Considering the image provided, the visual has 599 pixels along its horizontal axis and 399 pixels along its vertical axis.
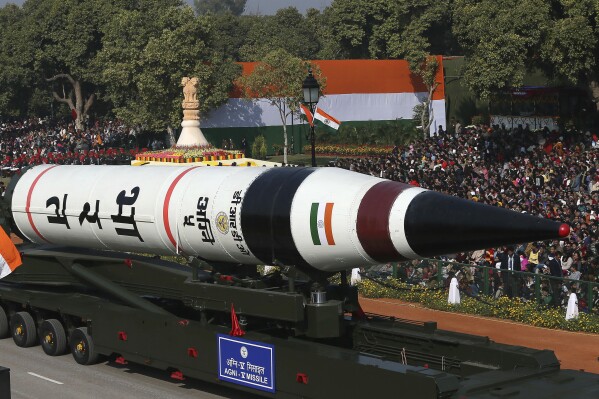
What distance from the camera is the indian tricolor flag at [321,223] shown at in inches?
669

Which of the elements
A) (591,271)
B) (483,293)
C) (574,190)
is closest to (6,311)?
(483,293)

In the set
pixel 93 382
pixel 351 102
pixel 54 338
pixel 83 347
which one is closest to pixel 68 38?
pixel 351 102

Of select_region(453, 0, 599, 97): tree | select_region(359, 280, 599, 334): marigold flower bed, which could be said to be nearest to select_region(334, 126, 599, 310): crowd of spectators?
select_region(359, 280, 599, 334): marigold flower bed

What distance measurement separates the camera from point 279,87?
6112 cm

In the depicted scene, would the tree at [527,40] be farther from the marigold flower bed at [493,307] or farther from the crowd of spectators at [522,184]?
the marigold flower bed at [493,307]

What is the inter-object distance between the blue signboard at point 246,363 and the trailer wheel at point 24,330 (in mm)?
6826

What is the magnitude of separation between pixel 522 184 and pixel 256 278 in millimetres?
19599

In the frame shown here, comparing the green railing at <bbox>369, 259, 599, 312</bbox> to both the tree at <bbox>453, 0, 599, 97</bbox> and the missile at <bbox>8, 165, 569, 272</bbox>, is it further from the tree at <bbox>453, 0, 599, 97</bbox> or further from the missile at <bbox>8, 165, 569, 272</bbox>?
the tree at <bbox>453, 0, 599, 97</bbox>

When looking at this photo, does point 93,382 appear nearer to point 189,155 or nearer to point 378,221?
point 378,221

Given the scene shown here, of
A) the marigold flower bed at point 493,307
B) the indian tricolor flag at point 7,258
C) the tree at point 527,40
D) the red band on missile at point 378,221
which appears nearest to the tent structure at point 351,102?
the tree at point 527,40

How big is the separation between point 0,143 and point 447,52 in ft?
129

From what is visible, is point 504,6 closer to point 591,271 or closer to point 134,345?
point 591,271

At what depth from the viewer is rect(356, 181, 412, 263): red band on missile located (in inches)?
644

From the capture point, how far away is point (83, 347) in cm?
2144
